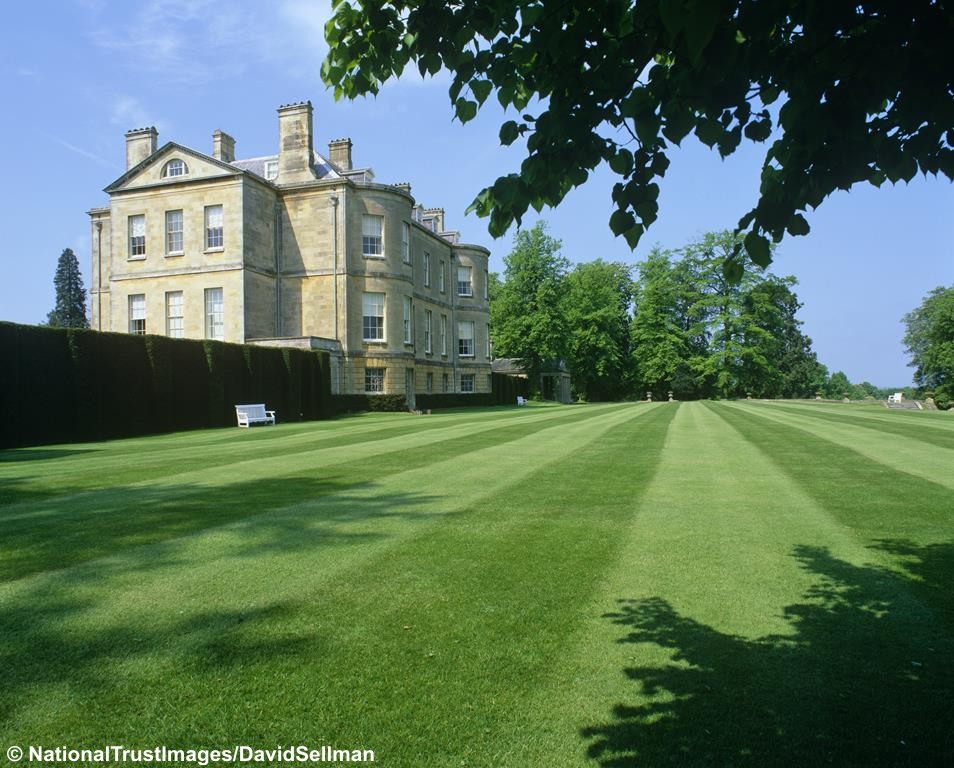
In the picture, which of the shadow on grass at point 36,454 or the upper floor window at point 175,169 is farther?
the upper floor window at point 175,169

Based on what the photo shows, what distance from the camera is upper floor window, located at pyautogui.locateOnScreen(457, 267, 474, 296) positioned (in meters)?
47.6

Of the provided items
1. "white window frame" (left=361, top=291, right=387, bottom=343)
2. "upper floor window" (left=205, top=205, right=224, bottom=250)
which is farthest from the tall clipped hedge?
"upper floor window" (left=205, top=205, right=224, bottom=250)

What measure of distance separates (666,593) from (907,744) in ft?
5.69

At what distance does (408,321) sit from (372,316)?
2935 mm

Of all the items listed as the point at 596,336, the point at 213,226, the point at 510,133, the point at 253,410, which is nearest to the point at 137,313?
the point at 213,226

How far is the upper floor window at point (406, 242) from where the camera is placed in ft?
120

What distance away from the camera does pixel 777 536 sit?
561 centimetres

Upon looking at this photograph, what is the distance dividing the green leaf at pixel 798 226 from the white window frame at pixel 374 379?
32646 mm

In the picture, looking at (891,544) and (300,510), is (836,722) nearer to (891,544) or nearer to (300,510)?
(891,544)

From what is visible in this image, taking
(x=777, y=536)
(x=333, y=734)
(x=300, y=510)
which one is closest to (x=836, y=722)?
(x=333, y=734)

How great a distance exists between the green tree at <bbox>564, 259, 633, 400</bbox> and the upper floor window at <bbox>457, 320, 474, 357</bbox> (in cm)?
1341

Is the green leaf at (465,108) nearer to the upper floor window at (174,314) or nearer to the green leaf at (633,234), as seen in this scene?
the green leaf at (633,234)

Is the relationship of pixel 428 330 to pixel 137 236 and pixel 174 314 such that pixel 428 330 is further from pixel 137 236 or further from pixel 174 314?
pixel 137 236

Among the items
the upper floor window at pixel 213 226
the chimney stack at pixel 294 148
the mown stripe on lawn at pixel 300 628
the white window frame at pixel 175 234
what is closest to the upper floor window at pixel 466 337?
the chimney stack at pixel 294 148
